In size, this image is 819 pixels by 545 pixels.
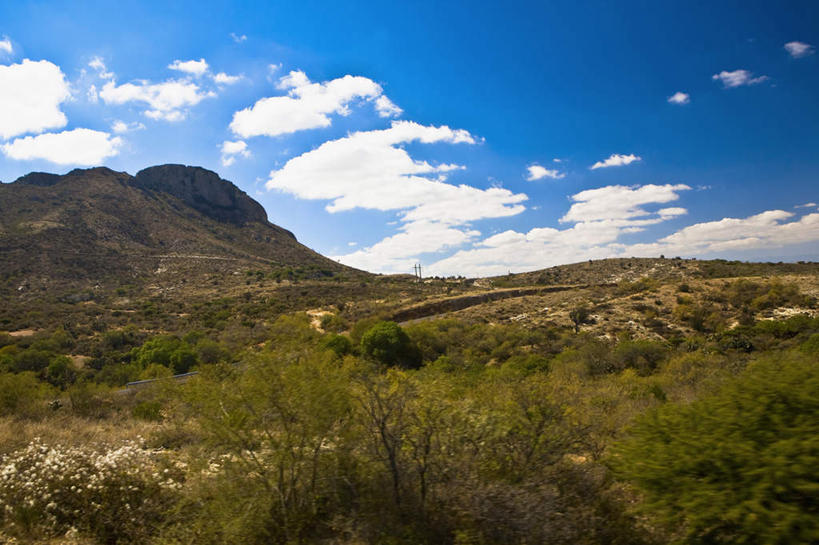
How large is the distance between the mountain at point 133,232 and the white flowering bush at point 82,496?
63288mm

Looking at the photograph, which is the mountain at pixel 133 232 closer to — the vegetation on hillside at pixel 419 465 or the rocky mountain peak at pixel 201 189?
the rocky mountain peak at pixel 201 189

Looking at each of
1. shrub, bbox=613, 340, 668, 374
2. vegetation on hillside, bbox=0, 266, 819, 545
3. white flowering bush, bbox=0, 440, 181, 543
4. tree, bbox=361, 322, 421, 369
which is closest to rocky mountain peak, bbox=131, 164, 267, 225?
tree, bbox=361, 322, 421, 369

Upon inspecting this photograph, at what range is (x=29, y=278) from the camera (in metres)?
55.6

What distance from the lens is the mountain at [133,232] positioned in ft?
200

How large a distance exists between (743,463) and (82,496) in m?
10.2

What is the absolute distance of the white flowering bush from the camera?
684cm

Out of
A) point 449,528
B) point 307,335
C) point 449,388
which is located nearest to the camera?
point 449,528

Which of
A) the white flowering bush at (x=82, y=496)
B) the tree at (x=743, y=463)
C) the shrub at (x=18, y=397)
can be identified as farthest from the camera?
the shrub at (x=18, y=397)

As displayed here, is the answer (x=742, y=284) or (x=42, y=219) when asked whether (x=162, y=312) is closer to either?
(x=42, y=219)

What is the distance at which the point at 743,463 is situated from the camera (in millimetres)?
4324

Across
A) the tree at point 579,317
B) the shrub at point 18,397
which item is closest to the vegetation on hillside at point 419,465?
the shrub at point 18,397

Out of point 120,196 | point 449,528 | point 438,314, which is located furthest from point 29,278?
point 449,528

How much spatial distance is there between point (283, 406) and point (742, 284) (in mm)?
50098

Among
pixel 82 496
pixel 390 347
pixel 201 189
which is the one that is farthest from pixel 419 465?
pixel 201 189
